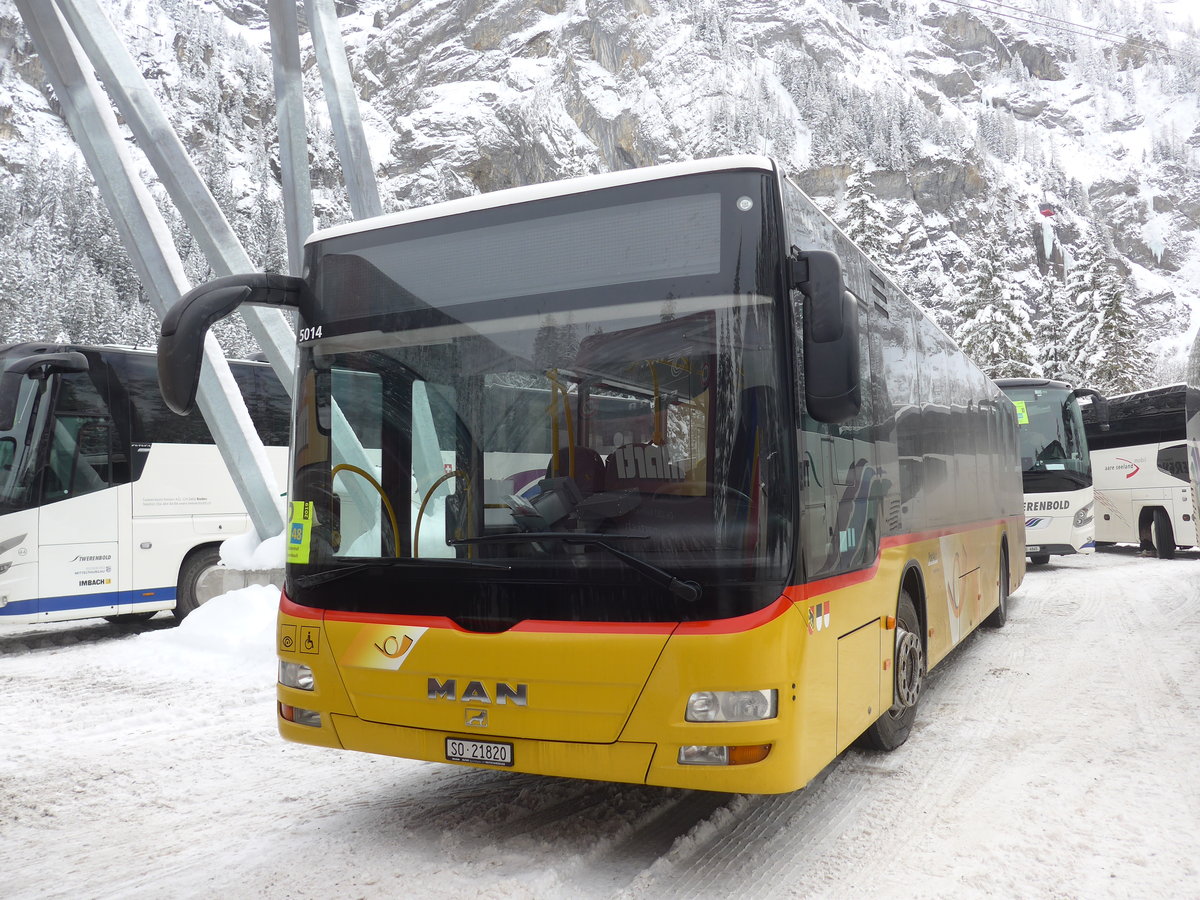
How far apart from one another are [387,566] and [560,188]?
5.62ft

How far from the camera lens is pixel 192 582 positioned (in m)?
12.0

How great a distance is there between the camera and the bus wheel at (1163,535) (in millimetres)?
20484

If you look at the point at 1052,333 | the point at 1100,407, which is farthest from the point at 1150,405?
the point at 1052,333

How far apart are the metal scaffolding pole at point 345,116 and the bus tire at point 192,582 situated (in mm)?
4535

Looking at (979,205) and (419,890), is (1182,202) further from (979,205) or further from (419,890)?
(419,890)

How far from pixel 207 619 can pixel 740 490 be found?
25.2 ft

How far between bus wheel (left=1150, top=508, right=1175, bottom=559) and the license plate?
20.2 m

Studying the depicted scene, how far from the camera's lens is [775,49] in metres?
181

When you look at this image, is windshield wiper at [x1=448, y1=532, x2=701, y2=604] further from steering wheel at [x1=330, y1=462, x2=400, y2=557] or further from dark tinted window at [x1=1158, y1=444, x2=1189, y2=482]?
dark tinted window at [x1=1158, y1=444, x2=1189, y2=482]

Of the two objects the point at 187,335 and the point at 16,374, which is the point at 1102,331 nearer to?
the point at 16,374

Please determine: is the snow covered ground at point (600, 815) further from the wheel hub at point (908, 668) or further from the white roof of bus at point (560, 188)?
the white roof of bus at point (560, 188)

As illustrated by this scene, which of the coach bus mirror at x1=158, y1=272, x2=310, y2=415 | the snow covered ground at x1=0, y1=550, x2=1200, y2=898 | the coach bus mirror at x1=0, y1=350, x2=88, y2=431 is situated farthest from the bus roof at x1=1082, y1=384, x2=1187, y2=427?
the coach bus mirror at x1=158, y1=272, x2=310, y2=415

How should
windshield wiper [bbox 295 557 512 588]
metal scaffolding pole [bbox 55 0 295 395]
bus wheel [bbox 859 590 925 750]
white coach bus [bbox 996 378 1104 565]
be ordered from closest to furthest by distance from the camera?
windshield wiper [bbox 295 557 512 588] → bus wheel [bbox 859 590 925 750] → metal scaffolding pole [bbox 55 0 295 395] → white coach bus [bbox 996 378 1104 565]

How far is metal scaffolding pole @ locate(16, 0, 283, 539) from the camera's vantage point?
11.0 metres
